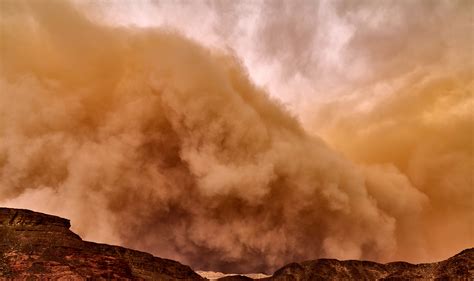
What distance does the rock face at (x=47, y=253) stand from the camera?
108375 millimetres

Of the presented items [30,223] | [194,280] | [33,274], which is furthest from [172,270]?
[33,274]

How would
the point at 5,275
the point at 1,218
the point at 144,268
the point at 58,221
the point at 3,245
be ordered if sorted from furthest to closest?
the point at 144,268 < the point at 58,221 < the point at 1,218 < the point at 3,245 < the point at 5,275

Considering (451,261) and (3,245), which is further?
(451,261)

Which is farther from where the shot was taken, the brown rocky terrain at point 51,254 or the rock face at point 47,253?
the brown rocky terrain at point 51,254

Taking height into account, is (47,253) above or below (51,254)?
above

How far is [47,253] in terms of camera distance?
119062mm

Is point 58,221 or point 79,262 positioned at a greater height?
point 58,221

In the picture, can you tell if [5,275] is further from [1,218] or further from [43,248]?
[1,218]

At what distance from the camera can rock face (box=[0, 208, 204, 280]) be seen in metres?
108

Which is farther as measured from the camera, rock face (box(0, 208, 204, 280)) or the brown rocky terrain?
the brown rocky terrain

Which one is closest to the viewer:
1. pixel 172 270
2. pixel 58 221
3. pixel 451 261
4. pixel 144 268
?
pixel 58 221

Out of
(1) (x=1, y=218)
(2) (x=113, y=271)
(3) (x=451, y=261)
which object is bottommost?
(2) (x=113, y=271)

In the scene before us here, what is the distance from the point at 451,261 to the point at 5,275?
18166cm

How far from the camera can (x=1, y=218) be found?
128875 mm
